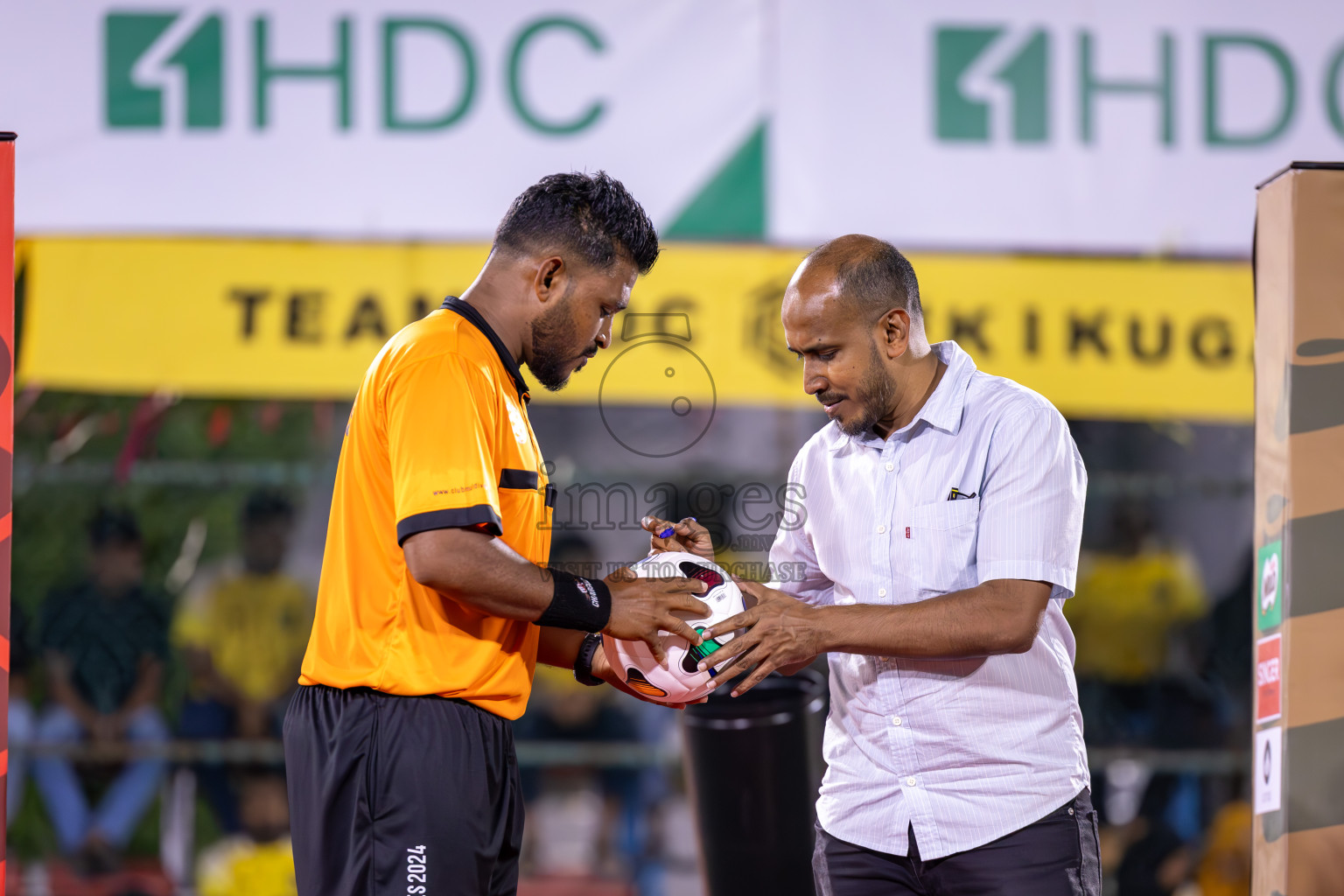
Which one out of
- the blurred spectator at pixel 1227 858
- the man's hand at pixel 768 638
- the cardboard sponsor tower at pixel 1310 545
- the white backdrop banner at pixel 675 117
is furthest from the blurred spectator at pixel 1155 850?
the man's hand at pixel 768 638

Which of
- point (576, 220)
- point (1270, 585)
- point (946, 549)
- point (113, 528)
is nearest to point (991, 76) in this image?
point (1270, 585)

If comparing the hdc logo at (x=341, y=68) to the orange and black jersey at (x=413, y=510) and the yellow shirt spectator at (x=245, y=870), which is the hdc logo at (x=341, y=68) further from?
the yellow shirt spectator at (x=245, y=870)

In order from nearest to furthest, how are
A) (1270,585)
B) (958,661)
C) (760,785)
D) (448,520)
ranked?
(448,520)
(958,661)
(1270,585)
(760,785)

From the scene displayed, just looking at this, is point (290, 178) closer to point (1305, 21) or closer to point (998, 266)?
A: point (998, 266)

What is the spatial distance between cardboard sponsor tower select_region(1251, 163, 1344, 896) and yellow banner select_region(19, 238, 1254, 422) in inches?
65.1

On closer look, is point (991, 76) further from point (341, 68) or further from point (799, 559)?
point (799, 559)

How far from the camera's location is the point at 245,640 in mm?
4527

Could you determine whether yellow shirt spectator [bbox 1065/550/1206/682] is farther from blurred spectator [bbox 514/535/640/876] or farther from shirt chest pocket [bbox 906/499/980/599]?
shirt chest pocket [bbox 906/499/980/599]

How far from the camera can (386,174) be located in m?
4.39

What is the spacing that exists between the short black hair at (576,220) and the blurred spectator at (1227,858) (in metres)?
3.56

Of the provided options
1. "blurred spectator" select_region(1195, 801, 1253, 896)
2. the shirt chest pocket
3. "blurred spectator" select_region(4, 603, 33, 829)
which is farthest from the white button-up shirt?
"blurred spectator" select_region(4, 603, 33, 829)

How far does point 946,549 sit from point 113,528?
3475mm

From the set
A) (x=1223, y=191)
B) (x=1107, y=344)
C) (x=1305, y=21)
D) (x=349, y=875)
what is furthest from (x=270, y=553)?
(x=1305, y=21)

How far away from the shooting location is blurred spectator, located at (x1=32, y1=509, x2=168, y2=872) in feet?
14.6
